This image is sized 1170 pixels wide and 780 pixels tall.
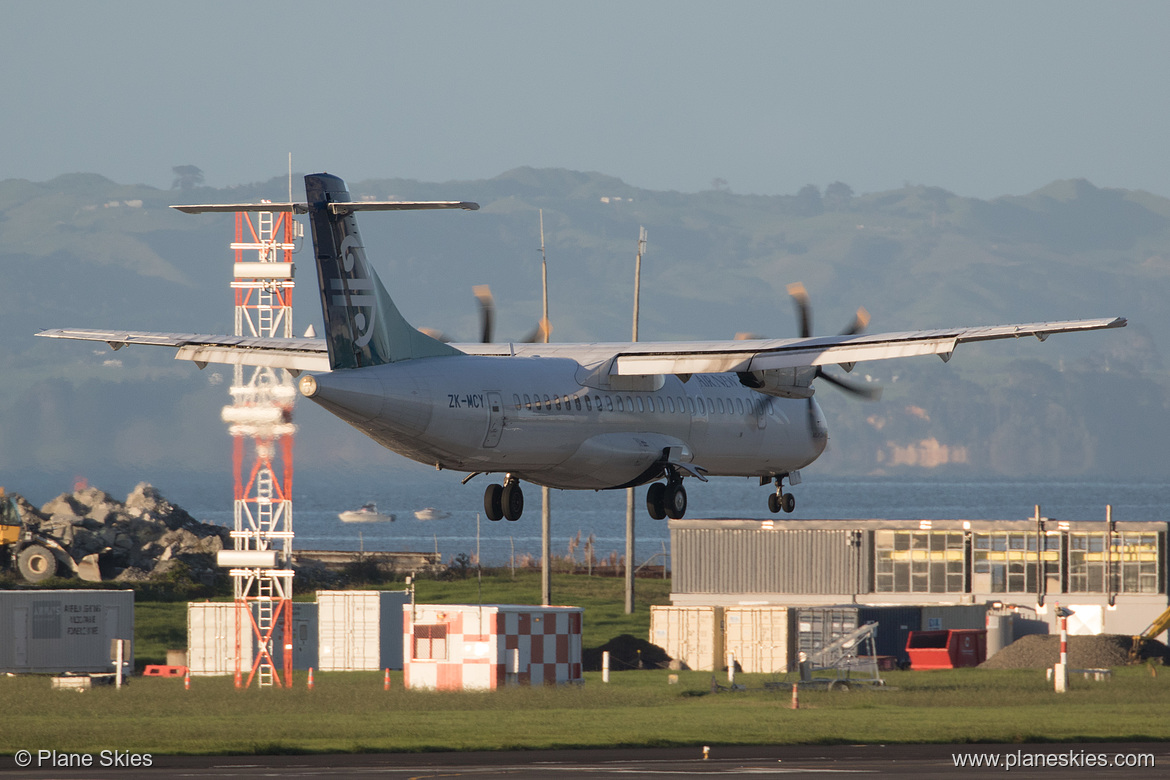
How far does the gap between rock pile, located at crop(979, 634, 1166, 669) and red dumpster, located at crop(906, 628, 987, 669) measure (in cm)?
195

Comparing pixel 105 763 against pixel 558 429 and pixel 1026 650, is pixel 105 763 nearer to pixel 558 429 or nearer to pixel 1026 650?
pixel 558 429

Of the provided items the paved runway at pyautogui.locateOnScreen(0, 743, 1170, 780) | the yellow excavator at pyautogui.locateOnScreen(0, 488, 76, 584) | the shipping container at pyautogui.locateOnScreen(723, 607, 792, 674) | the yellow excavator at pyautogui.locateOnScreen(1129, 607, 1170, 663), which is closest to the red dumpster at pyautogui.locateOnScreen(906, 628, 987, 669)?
the shipping container at pyautogui.locateOnScreen(723, 607, 792, 674)

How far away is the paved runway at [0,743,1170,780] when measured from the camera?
31672 mm

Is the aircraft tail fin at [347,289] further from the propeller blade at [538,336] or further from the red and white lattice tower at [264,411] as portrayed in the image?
the red and white lattice tower at [264,411]

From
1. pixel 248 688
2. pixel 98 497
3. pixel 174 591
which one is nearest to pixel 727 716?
pixel 248 688

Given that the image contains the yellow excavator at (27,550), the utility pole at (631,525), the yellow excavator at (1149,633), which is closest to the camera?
the yellow excavator at (1149,633)

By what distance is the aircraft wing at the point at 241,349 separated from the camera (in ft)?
105

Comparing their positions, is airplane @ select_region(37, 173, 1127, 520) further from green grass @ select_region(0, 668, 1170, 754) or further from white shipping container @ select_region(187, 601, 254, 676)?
white shipping container @ select_region(187, 601, 254, 676)

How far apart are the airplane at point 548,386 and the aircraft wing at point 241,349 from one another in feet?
0.13

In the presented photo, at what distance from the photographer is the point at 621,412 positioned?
105 ft

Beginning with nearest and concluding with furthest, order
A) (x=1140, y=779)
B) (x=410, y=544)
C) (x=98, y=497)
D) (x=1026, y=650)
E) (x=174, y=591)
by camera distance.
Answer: (x=1140, y=779) < (x=1026, y=650) < (x=174, y=591) < (x=98, y=497) < (x=410, y=544)

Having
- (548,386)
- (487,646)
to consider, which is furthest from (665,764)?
(487,646)

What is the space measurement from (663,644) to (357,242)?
131 feet

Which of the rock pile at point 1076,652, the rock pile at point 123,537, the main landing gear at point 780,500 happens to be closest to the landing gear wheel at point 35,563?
the rock pile at point 123,537
